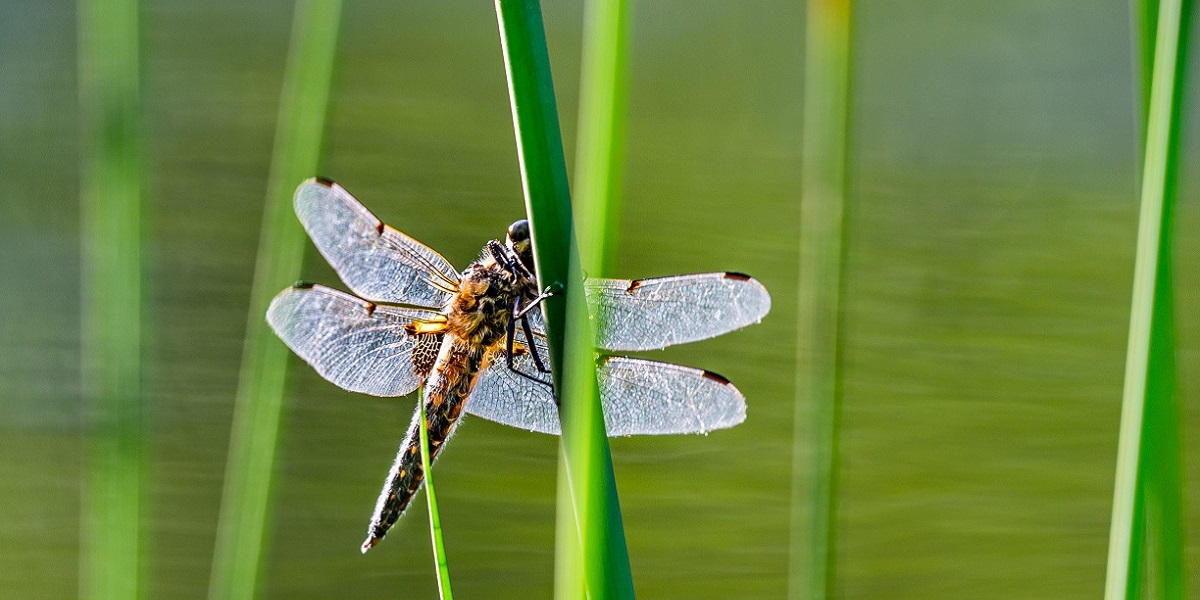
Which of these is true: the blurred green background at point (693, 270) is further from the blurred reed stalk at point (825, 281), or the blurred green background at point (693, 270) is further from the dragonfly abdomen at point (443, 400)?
the blurred reed stalk at point (825, 281)

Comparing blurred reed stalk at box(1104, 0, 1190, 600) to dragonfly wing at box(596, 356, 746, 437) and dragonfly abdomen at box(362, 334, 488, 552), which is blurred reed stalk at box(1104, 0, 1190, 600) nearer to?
dragonfly wing at box(596, 356, 746, 437)

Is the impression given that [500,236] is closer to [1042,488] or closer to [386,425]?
[386,425]

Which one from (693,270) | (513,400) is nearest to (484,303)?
(513,400)

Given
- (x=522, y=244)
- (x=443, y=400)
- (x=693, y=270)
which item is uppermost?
(x=693, y=270)

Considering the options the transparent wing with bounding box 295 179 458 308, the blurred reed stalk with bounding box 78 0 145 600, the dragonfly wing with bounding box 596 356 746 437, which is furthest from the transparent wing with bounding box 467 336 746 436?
the blurred reed stalk with bounding box 78 0 145 600

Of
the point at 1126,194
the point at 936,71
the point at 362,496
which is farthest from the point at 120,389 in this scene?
the point at 1126,194

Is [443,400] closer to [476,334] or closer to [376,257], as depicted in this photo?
[476,334]

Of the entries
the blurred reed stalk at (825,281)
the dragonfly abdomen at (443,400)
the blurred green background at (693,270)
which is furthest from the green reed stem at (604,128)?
the blurred green background at (693,270)
